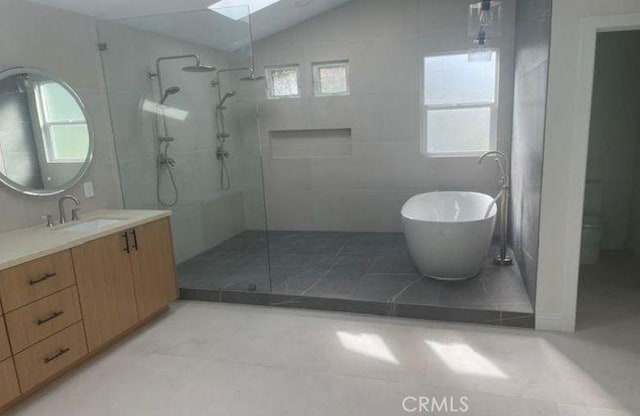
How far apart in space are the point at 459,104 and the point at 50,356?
416 centimetres

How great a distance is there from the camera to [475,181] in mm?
4449

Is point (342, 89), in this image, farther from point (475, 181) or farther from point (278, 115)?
point (475, 181)

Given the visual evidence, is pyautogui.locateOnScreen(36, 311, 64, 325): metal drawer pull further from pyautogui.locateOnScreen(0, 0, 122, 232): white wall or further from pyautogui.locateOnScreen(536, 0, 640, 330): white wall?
pyautogui.locateOnScreen(536, 0, 640, 330): white wall

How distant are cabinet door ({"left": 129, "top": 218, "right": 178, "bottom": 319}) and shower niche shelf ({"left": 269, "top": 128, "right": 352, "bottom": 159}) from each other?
2.15 meters

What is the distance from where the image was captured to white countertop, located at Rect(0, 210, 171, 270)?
216cm

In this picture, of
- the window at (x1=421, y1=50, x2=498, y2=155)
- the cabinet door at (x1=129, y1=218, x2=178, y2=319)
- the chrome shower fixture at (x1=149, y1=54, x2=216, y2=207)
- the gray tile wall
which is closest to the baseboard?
the gray tile wall

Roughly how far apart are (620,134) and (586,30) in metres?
2.23

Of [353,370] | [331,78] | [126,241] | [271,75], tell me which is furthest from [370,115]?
[353,370]

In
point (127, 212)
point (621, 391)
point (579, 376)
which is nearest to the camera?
point (621, 391)

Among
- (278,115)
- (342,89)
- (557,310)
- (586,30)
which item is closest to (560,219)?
(557,310)

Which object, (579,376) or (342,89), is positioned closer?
(579,376)

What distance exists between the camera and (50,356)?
2.30 meters

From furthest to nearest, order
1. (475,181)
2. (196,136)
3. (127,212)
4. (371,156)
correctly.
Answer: (371,156)
(475,181)
(196,136)
(127,212)

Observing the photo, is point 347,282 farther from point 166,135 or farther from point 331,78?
point 331,78
